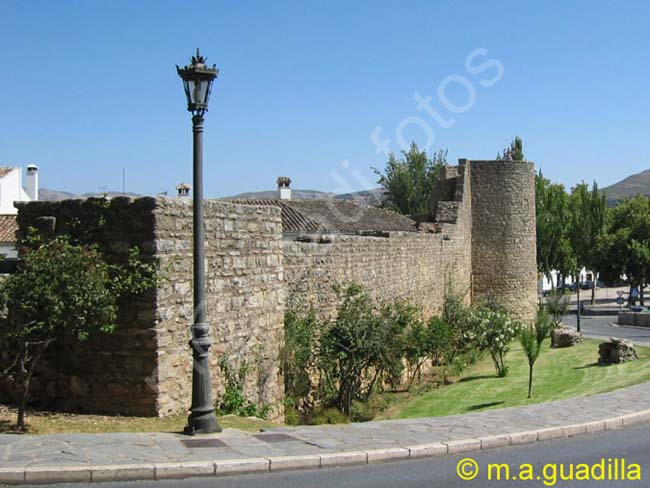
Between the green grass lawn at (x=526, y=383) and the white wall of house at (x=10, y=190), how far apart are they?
29787 millimetres

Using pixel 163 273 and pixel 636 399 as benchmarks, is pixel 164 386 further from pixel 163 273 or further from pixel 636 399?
pixel 636 399

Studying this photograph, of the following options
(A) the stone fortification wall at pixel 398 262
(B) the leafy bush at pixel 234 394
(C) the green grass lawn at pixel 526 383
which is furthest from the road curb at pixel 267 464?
(C) the green grass lawn at pixel 526 383

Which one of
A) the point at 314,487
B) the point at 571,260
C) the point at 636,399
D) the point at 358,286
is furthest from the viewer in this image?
the point at 571,260

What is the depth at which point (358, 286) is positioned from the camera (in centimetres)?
1720

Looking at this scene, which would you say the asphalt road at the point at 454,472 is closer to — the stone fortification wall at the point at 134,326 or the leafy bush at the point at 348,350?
the stone fortification wall at the point at 134,326

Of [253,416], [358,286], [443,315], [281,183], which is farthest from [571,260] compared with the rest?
[253,416]

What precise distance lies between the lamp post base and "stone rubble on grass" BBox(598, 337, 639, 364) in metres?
14.6

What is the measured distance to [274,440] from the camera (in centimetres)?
910

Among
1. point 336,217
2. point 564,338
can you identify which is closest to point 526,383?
Answer: point 564,338

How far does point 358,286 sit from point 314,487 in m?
9.87

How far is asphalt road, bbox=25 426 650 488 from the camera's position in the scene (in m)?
Answer: 7.59

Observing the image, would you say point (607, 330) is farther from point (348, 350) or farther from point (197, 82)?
point (197, 82)

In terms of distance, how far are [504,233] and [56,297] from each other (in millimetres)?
27332

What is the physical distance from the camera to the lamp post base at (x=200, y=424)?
909 centimetres
